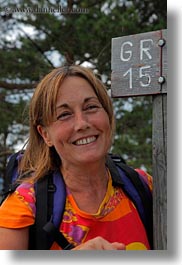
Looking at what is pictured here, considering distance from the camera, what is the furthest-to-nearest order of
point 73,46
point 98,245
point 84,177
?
point 73,46 < point 84,177 < point 98,245

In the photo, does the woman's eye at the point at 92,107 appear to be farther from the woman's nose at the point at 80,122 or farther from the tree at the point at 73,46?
the tree at the point at 73,46

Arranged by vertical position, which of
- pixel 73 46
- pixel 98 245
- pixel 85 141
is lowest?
pixel 98 245

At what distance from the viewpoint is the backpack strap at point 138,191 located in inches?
31.4

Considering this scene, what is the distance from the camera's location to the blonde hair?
2.47 feet

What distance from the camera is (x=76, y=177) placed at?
772 mm

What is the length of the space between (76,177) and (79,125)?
10 centimetres

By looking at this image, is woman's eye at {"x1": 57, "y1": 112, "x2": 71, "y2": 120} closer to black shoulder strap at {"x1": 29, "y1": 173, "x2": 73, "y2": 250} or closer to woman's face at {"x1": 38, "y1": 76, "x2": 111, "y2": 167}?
woman's face at {"x1": 38, "y1": 76, "x2": 111, "y2": 167}

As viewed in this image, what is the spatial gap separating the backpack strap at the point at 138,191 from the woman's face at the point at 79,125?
3.1 inches

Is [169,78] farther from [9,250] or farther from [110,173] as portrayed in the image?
[9,250]

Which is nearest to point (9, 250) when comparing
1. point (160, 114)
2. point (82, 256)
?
point (82, 256)

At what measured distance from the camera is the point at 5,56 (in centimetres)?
289

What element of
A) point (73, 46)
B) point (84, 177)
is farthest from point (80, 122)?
point (73, 46)

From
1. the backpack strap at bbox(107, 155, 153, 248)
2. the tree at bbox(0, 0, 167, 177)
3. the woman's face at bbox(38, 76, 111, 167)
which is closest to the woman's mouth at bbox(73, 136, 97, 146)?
the woman's face at bbox(38, 76, 111, 167)

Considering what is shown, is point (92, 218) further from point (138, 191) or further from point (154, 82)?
point (154, 82)
